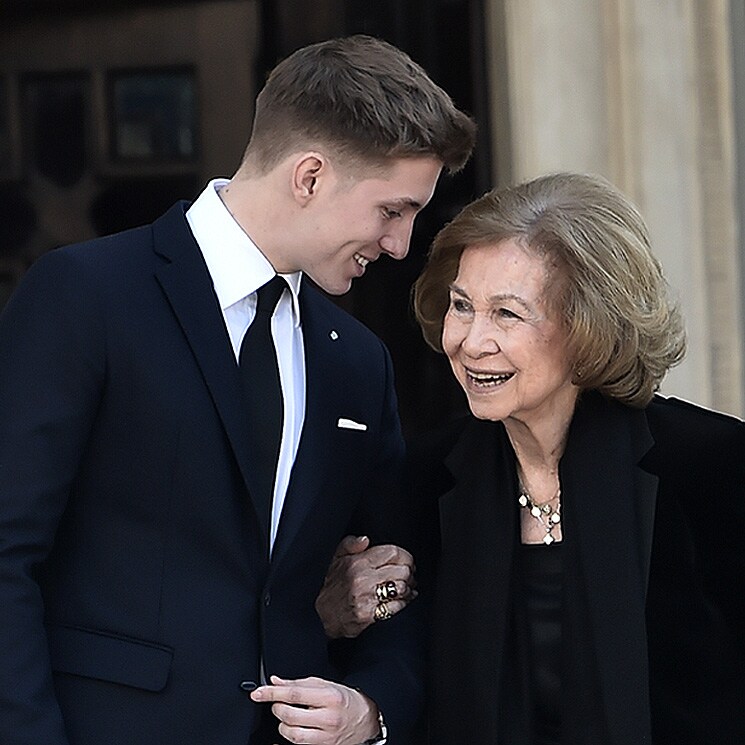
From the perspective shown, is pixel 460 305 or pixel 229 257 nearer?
pixel 229 257

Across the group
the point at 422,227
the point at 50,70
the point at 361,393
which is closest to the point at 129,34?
the point at 50,70

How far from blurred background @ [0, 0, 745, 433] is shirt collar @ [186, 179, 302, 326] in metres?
1.82

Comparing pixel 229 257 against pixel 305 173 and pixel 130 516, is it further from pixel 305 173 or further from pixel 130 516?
pixel 130 516

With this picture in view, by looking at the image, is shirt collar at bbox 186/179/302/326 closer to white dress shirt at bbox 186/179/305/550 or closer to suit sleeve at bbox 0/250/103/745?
white dress shirt at bbox 186/179/305/550

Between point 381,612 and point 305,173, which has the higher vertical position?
point 305,173

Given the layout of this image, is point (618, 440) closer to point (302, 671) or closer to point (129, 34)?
point (302, 671)

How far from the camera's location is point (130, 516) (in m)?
2.18

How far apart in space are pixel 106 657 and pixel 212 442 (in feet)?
1.14

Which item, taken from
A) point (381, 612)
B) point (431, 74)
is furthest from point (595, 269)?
point (431, 74)

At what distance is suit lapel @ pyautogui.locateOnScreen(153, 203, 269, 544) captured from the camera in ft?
7.32

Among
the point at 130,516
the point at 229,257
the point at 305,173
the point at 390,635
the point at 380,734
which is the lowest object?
the point at 380,734

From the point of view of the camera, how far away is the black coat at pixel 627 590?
2.42m

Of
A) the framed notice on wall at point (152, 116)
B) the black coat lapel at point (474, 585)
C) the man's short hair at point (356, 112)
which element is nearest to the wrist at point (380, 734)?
the black coat lapel at point (474, 585)

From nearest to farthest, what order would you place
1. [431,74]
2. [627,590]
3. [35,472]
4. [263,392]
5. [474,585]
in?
[35,472] < [263,392] < [627,590] < [474,585] < [431,74]
